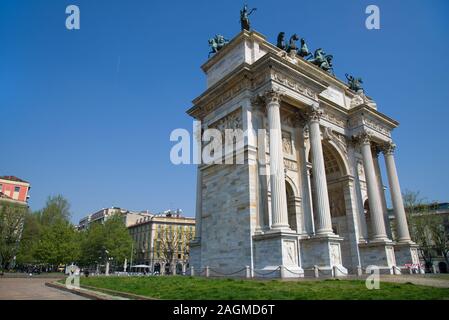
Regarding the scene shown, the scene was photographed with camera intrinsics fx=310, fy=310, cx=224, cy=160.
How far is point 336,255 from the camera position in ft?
65.2

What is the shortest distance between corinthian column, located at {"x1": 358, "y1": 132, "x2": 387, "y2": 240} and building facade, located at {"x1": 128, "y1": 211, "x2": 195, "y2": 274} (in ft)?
182

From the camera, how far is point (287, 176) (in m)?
22.9

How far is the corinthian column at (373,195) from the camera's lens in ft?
85.2

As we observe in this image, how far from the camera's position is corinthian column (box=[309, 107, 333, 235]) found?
20.8m

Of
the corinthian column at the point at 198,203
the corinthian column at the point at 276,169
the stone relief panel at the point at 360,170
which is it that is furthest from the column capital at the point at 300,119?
the corinthian column at the point at 198,203

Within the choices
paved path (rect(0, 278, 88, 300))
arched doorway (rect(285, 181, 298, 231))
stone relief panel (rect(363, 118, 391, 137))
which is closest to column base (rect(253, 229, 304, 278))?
arched doorway (rect(285, 181, 298, 231))

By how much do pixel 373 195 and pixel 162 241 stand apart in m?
58.0

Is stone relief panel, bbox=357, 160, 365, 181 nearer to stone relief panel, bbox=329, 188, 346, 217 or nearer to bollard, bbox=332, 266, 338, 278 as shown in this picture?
stone relief panel, bbox=329, 188, 346, 217

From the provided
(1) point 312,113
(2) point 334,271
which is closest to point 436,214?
(1) point 312,113

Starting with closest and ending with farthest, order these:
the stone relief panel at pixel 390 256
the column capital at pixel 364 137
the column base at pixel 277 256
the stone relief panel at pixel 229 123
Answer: the column base at pixel 277 256, the stone relief panel at pixel 229 123, the stone relief panel at pixel 390 256, the column capital at pixel 364 137

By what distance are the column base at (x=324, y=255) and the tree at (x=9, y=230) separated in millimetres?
46988

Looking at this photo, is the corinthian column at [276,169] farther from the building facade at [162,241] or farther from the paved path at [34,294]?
the building facade at [162,241]

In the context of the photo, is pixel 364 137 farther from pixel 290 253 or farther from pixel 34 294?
pixel 34 294
